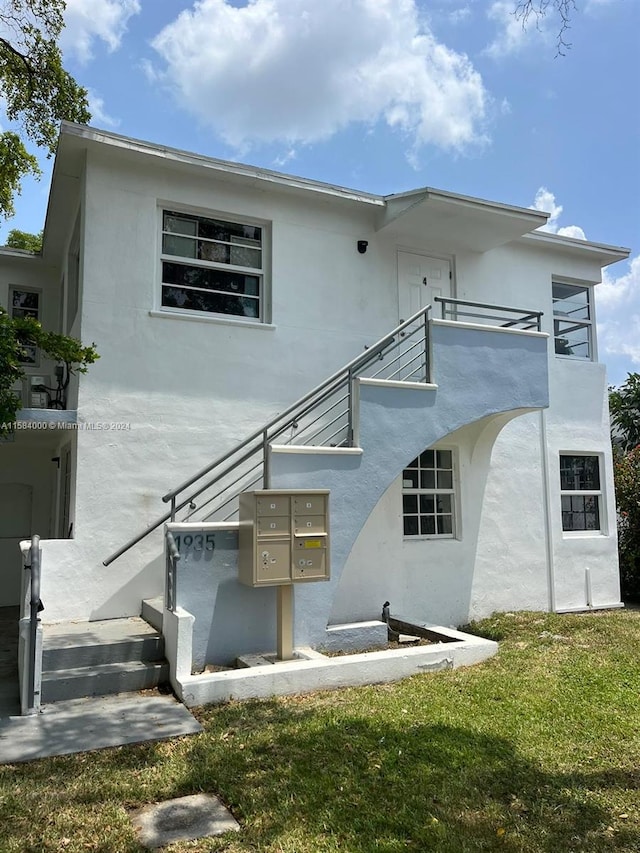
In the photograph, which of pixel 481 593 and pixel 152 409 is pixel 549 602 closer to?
pixel 481 593

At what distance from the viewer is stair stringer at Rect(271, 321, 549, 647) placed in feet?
24.0

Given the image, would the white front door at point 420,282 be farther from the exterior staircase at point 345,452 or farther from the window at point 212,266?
the window at point 212,266

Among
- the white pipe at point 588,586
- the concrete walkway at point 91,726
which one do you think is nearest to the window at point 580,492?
the white pipe at point 588,586

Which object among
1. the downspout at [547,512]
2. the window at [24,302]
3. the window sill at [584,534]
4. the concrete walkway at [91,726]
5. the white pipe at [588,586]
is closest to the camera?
the concrete walkway at [91,726]

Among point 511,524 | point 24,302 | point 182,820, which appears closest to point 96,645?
point 182,820

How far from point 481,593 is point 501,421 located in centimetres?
266

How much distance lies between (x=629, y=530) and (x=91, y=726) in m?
10.7

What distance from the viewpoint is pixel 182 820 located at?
13.0ft

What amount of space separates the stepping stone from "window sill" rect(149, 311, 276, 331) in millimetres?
5874

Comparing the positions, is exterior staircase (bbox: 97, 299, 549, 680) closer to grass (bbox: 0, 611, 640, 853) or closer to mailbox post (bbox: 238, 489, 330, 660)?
mailbox post (bbox: 238, 489, 330, 660)

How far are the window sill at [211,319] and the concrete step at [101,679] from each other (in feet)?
14.0

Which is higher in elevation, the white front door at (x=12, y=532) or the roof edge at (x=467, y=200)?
the roof edge at (x=467, y=200)

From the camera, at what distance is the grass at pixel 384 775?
12.3ft

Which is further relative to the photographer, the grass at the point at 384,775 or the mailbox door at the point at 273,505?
the mailbox door at the point at 273,505
